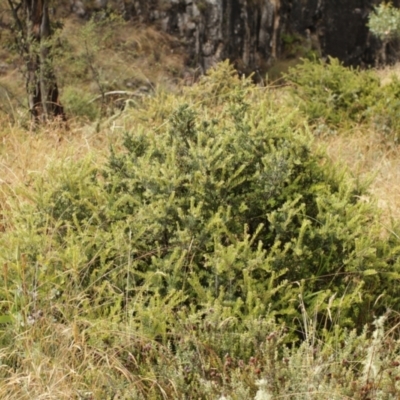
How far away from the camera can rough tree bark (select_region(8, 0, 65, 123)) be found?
8.54 m

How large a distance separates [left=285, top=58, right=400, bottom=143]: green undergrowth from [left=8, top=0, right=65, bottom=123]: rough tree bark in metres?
3.07

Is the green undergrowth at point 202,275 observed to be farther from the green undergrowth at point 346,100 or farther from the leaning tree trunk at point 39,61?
the leaning tree trunk at point 39,61

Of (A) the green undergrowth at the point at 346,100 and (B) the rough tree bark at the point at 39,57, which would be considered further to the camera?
(B) the rough tree bark at the point at 39,57

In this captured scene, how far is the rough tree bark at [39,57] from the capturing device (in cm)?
854

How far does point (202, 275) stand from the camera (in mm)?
3111

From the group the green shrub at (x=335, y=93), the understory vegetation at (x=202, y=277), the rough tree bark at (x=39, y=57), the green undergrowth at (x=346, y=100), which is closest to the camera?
the understory vegetation at (x=202, y=277)

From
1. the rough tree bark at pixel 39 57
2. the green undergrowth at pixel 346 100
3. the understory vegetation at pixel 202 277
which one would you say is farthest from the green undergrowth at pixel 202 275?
the rough tree bark at pixel 39 57

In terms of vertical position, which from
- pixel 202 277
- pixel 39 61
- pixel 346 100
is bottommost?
pixel 346 100

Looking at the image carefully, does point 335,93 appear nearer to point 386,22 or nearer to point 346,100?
point 346,100

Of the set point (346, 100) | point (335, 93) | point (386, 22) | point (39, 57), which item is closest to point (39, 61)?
point (39, 57)

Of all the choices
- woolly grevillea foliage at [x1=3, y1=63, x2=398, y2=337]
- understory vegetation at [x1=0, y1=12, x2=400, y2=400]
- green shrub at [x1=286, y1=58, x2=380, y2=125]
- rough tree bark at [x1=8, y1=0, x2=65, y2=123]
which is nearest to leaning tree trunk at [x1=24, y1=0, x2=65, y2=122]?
rough tree bark at [x1=8, y1=0, x2=65, y2=123]

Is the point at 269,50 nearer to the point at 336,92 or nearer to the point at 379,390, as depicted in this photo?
the point at 336,92

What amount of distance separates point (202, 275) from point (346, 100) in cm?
487

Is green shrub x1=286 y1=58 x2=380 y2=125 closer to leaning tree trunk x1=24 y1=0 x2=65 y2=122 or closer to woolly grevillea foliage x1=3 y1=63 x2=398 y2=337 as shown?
leaning tree trunk x1=24 y1=0 x2=65 y2=122
